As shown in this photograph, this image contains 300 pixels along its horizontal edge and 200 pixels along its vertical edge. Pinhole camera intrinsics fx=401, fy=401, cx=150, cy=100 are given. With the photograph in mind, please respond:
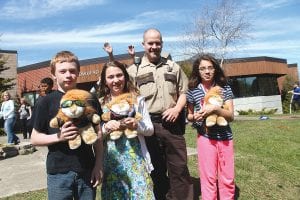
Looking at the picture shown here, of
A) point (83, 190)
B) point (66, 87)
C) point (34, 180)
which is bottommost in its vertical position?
point (34, 180)

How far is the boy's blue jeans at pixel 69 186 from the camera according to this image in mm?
3109

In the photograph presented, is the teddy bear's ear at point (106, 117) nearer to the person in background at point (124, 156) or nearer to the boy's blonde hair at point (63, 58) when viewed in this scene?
the person in background at point (124, 156)

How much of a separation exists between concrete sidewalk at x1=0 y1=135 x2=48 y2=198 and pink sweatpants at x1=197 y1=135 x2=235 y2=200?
3.06 meters

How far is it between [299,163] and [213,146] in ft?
13.8

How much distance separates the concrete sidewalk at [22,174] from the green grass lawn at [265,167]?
0.47 m

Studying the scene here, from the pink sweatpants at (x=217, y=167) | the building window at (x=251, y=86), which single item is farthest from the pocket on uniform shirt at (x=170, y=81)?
the building window at (x=251, y=86)

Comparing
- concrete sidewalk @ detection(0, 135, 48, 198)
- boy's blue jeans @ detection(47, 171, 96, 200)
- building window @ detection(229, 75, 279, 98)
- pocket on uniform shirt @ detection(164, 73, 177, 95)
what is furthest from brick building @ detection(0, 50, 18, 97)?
boy's blue jeans @ detection(47, 171, 96, 200)

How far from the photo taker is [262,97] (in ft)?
104

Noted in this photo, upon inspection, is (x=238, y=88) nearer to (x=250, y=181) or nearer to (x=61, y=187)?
(x=250, y=181)

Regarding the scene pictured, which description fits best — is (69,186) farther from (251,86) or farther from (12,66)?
(251,86)

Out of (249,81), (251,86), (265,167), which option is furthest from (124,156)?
(249,81)

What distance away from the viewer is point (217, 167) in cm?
464

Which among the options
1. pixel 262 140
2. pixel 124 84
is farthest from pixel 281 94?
pixel 124 84

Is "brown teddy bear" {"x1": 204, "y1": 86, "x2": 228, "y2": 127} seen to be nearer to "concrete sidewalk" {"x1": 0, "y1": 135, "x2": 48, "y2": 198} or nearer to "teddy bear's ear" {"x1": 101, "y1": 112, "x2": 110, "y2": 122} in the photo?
"teddy bear's ear" {"x1": 101, "y1": 112, "x2": 110, "y2": 122}
